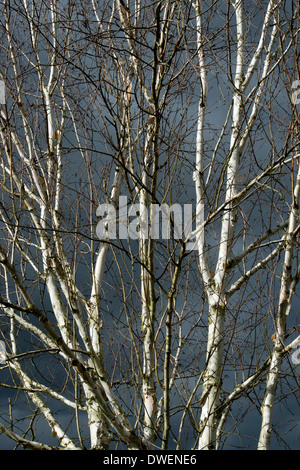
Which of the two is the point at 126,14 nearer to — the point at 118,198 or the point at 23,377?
the point at 118,198

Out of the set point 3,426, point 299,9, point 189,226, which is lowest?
point 3,426

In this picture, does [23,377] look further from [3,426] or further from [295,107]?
[295,107]

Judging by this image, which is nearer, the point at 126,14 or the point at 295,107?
the point at 295,107

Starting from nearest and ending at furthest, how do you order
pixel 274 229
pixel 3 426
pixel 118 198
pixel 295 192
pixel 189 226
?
pixel 189 226
pixel 3 426
pixel 295 192
pixel 274 229
pixel 118 198

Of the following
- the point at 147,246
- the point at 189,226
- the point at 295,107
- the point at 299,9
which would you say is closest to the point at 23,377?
the point at 147,246

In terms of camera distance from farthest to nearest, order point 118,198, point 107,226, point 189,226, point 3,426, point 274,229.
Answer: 1. point 118,198
2. point 274,229
3. point 107,226
4. point 3,426
5. point 189,226

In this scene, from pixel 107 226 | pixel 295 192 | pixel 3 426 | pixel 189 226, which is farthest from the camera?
pixel 107 226

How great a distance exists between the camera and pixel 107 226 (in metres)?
4.69

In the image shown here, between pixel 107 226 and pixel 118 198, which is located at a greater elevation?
pixel 118 198

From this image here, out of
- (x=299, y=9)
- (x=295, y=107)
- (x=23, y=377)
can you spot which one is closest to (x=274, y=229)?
(x=295, y=107)

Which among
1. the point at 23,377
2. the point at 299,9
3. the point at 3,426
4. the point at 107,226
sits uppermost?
the point at 299,9

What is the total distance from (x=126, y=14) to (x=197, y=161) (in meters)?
1.45
